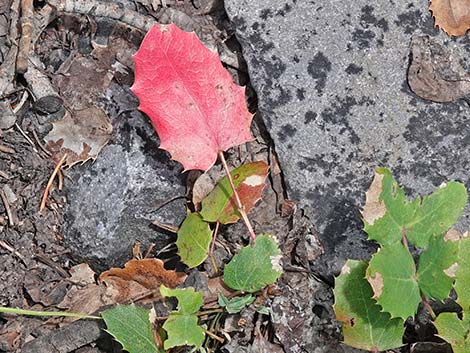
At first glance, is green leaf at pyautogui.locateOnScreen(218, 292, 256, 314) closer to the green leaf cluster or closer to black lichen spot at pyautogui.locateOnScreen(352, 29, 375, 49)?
the green leaf cluster

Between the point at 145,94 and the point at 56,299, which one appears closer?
the point at 145,94

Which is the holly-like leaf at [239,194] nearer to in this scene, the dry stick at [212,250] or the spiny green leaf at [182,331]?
the dry stick at [212,250]

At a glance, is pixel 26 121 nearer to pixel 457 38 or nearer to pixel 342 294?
pixel 342 294

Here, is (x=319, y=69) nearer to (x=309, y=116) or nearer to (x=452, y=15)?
(x=309, y=116)

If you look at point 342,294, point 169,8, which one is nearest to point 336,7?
point 169,8

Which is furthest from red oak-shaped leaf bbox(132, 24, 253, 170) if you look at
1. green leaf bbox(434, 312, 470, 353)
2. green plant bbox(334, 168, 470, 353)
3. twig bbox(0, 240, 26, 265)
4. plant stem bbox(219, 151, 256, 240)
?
green leaf bbox(434, 312, 470, 353)
